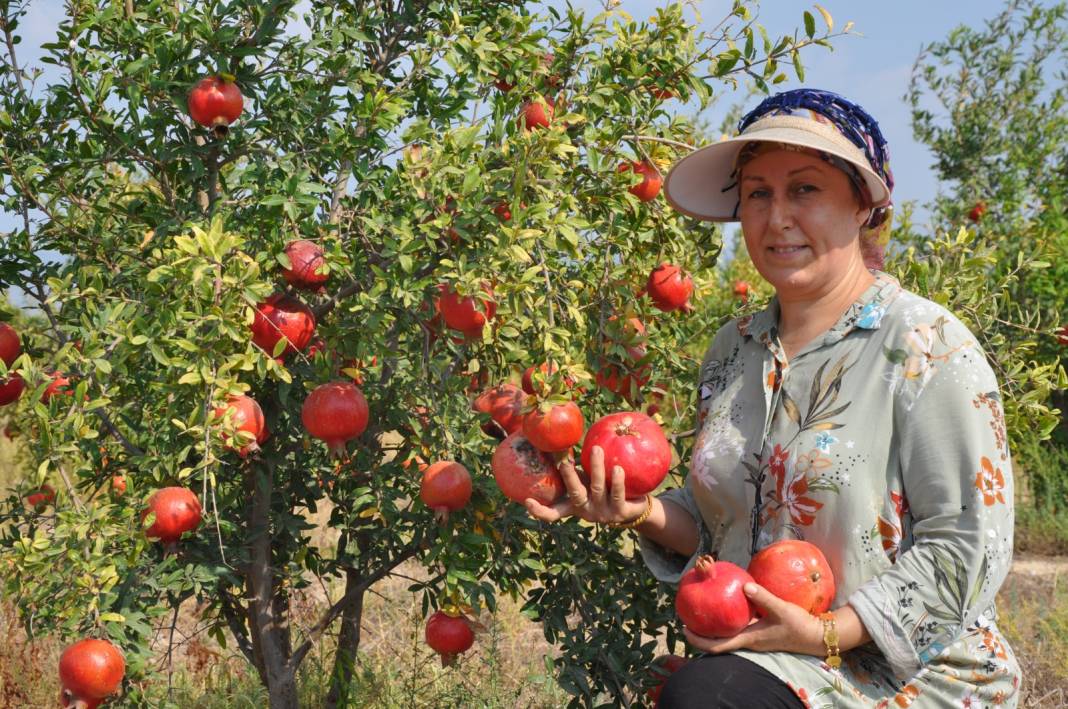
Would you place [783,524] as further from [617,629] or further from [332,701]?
[332,701]

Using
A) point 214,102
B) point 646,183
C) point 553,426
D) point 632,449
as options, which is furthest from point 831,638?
point 214,102

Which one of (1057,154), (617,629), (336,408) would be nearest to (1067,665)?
(617,629)

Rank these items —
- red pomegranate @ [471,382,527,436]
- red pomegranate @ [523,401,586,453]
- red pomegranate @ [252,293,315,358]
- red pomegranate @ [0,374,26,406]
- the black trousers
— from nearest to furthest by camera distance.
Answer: the black trousers < red pomegranate @ [523,401,586,453] < red pomegranate @ [252,293,315,358] < red pomegranate @ [471,382,527,436] < red pomegranate @ [0,374,26,406]

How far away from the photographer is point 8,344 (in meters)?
2.43

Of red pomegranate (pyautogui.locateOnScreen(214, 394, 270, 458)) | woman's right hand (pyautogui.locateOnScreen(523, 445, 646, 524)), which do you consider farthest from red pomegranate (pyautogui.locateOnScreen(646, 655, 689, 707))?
red pomegranate (pyautogui.locateOnScreen(214, 394, 270, 458))

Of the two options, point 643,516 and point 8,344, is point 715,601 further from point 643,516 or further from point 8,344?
point 8,344

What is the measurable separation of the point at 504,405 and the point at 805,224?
733 millimetres

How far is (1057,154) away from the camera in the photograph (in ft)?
23.8

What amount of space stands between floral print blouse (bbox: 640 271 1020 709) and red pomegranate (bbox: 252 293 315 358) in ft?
3.07

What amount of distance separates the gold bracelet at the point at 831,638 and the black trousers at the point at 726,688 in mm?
88

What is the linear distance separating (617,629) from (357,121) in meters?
1.30

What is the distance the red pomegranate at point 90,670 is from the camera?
6.79 ft

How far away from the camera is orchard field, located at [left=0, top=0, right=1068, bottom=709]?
6.69 ft

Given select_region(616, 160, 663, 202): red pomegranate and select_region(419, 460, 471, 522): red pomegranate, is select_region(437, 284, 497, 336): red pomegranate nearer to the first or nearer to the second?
select_region(419, 460, 471, 522): red pomegranate
